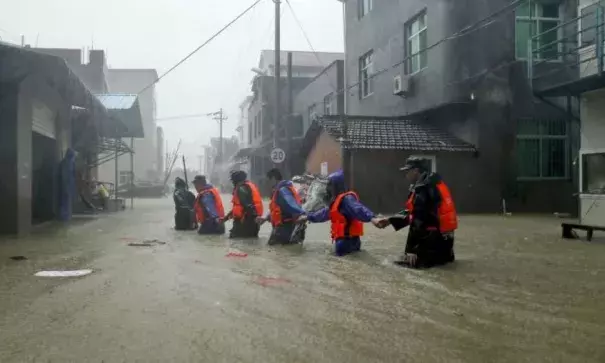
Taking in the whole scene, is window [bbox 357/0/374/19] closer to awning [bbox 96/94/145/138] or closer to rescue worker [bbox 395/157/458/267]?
awning [bbox 96/94/145/138]

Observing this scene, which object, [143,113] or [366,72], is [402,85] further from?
[143,113]

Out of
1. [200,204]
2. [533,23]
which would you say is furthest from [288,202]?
[533,23]

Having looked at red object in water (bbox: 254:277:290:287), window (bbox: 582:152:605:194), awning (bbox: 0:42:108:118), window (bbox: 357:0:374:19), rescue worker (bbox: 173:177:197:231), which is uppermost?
window (bbox: 357:0:374:19)

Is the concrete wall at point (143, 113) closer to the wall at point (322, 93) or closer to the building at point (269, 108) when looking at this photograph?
the building at point (269, 108)

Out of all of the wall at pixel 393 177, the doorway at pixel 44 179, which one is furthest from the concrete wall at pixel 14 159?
the wall at pixel 393 177

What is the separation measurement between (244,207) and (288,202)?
147 cm

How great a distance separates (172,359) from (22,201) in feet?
31.0

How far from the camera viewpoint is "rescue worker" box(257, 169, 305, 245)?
9.63 metres

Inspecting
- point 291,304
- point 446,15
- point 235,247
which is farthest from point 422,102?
point 291,304

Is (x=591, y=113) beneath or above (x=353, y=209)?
above

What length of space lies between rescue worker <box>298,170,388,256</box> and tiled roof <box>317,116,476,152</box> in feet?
32.8

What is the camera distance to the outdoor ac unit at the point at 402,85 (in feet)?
69.1

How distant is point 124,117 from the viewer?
23.2 m

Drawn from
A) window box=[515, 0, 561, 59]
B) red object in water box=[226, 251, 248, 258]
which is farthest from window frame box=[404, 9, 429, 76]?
red object in water box=[226, 251, 248, 258]
